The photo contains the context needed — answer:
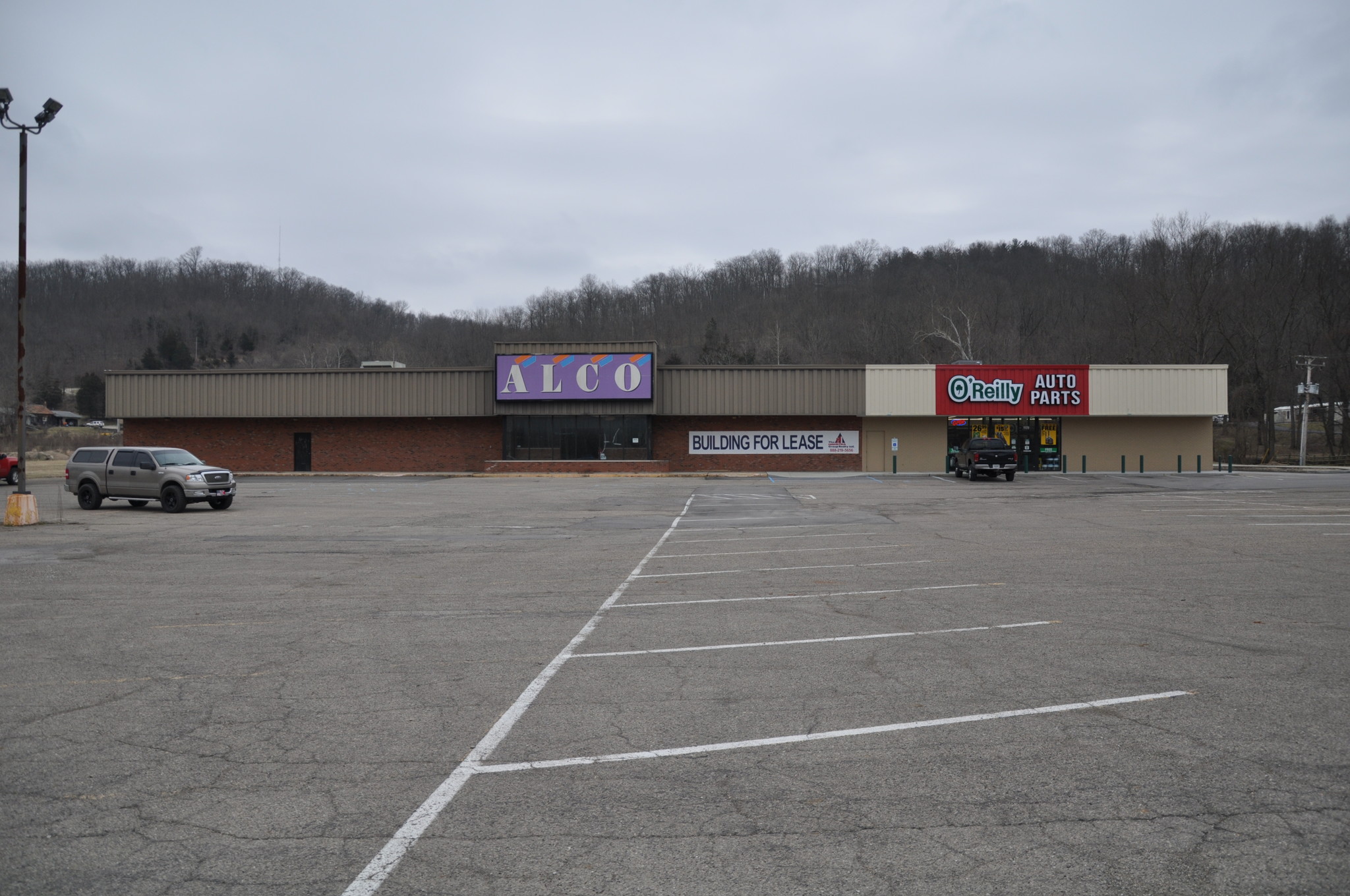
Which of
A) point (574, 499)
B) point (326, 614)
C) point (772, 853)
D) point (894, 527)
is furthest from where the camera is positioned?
point (574, 499)

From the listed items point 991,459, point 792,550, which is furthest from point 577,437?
point 792,550

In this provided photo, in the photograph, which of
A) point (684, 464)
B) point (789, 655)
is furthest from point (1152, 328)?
point (789, 655)

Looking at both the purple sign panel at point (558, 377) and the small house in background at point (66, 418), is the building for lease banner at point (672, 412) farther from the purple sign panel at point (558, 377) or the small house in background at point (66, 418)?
the small house in background at point (66, 418)

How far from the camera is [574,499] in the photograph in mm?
29000

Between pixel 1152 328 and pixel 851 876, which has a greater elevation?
pixel 1152 328

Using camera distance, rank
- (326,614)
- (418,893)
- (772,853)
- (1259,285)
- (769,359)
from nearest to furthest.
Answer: (418,893) → (772,853) → (326,614) → (1259,285) → (769,359)

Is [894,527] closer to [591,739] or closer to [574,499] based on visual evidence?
[574,499]

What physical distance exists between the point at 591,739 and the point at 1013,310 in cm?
9358

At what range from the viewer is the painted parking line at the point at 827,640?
26.3ft

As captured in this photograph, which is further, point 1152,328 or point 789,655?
point 1152,328

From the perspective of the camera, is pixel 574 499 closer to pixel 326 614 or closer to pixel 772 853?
pixel 326 614

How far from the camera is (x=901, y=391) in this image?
151 ft

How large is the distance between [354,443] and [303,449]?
2853mm

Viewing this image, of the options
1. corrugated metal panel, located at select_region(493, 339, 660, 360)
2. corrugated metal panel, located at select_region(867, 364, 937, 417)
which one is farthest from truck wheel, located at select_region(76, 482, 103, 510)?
corrugated metal panel, located at select_region(867, 364, 937, 417)
